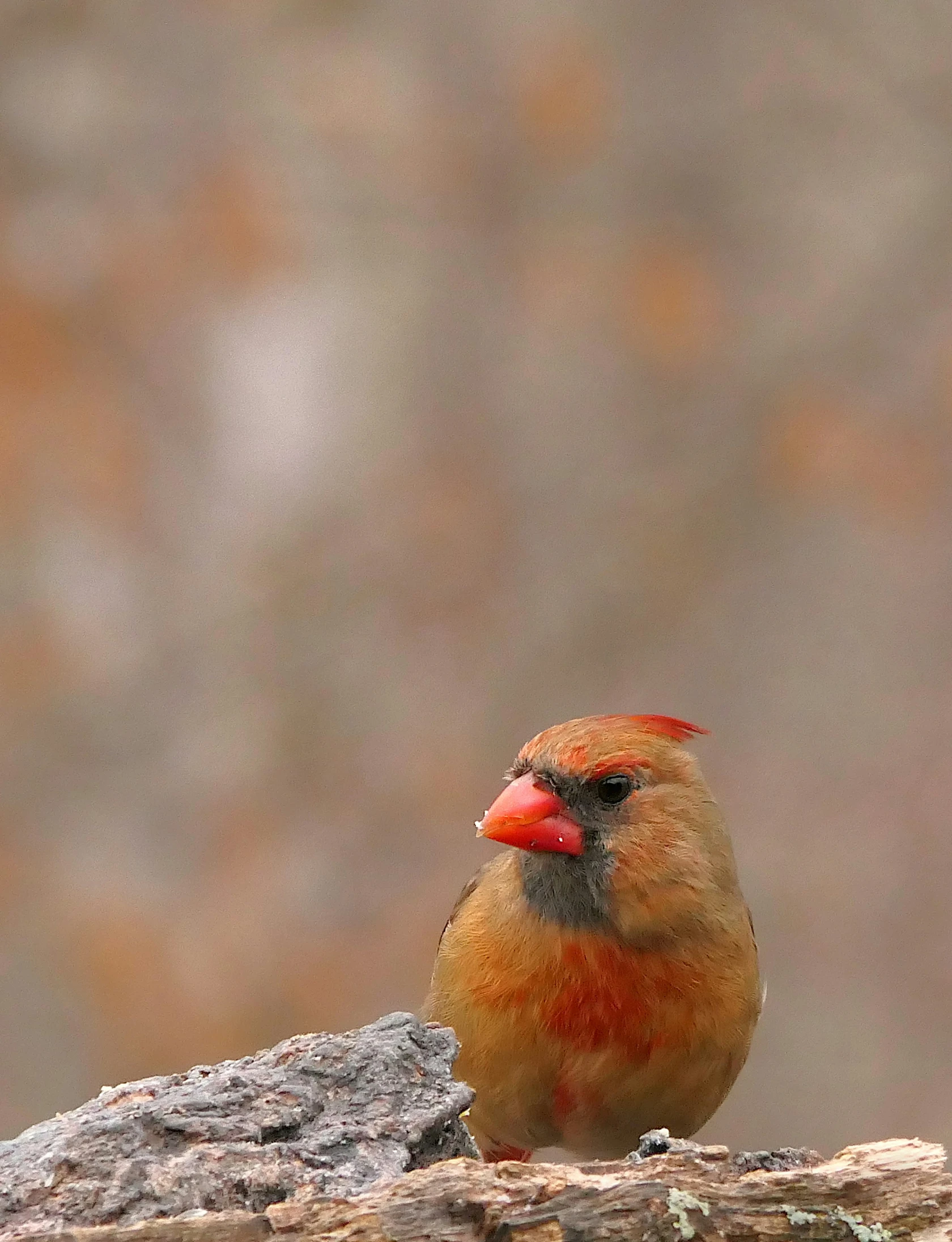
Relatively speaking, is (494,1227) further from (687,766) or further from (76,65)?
(76,65)

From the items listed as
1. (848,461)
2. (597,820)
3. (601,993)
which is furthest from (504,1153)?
(848,461)

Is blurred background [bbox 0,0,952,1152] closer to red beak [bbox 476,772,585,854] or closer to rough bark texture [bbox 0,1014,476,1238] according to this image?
red beak [bbox 476,772,585,854]

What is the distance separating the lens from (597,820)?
3.25 meters

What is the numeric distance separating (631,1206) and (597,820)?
141 cm

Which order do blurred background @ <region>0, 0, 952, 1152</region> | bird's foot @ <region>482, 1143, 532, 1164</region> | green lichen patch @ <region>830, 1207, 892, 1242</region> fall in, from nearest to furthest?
green lichen patch @ <region>830, 1207, 892, 1242</region> → bird's foot @ <region>482, 1143, 532, 1164</region> → blurred background @ <region>0, 0, 952, 1152</region>

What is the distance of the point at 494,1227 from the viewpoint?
1.80m

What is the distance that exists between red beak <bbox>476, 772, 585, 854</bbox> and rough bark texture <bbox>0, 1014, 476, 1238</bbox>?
3.02ft

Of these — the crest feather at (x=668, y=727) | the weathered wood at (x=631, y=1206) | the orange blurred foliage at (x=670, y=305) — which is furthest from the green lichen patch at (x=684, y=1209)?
the orange blurred foliage at (x=670, y=305)

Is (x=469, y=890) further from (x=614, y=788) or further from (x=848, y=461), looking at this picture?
(x=848, y=461)

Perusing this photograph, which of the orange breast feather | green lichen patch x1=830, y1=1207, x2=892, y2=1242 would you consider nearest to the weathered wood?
green lichen patch x1=830, y1=1207, x2=892, y2=1242

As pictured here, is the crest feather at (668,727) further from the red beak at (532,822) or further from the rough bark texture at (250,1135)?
the rough bark texture at (250,1135)

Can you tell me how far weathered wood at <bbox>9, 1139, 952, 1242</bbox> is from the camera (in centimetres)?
177

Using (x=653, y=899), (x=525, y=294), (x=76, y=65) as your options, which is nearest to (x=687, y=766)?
(x=653, y=899)

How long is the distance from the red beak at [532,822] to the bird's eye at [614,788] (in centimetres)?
8
